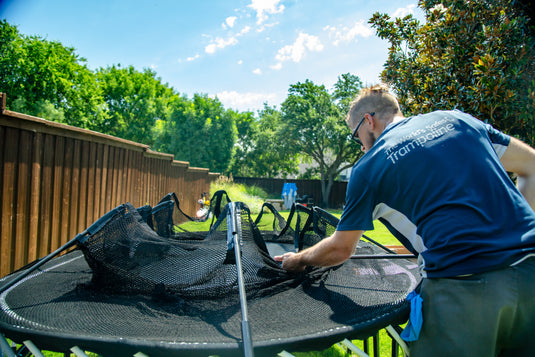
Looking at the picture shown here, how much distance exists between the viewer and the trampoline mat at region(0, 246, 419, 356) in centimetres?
107

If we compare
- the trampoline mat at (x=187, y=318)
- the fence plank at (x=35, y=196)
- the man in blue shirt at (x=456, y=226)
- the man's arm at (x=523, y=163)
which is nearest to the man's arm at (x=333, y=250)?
the man in blue shirt at (x=456, y=226)

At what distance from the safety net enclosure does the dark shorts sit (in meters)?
0.23

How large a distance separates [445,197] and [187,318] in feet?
3.98

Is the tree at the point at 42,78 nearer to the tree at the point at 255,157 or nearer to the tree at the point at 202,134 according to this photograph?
the tree at the point at 202,134

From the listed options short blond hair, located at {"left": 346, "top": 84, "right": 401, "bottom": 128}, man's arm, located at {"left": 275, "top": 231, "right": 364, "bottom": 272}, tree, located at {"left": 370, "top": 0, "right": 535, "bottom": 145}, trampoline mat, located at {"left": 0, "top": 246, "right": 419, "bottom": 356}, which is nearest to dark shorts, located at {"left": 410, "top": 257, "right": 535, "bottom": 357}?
trampoline mat, located at {"left": 0, "top": 246, "right": 419, "bottom": 356}

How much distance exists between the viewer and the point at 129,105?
3203 centimetres

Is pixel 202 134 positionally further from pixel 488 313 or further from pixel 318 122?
pixel 488 313

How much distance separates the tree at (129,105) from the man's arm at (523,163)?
1254 inches

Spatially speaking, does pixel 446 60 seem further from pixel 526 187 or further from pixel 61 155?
pixel 61 155

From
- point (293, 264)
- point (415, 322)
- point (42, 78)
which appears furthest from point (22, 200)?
point (42, 78)

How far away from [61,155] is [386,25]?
219 inches

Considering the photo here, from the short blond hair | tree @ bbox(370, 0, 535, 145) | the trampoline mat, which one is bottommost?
the trampoline mat

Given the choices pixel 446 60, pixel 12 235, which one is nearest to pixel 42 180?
pixel 12 235

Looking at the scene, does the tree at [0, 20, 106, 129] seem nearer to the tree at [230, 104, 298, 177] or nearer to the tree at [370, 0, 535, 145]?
the tree at [230, 104, 298, 177]
